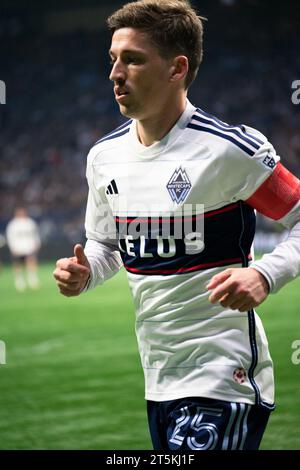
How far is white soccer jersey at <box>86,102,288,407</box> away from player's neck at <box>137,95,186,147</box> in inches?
1.0

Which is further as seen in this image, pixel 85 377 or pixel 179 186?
pixel 85 377

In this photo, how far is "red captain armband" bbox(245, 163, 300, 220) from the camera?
2.77 metres

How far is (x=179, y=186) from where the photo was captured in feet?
9.37

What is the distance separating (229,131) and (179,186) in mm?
248

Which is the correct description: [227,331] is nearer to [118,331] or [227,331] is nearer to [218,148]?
[218,148]

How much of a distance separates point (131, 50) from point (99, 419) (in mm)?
4042

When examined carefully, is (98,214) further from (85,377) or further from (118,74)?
(85,377)

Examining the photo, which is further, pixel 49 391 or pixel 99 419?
pixel 49 391

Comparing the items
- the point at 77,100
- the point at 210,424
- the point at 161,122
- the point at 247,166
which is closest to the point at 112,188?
the point at 161,122

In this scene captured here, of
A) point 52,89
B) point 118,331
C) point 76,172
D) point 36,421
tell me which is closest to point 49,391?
point 36,421

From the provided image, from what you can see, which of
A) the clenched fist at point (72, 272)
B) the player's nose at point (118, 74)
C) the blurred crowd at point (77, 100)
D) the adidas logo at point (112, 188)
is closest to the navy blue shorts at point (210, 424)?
the clenched fist at point (72, 272)

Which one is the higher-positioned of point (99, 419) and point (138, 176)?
point (138, 176)

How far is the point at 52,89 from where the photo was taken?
91.4 feet

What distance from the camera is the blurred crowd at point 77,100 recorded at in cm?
2502
